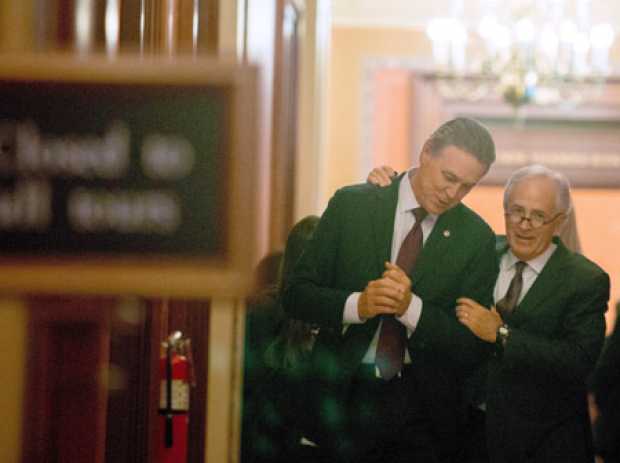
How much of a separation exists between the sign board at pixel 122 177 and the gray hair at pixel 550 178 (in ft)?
2.81

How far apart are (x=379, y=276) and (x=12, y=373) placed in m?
0.73

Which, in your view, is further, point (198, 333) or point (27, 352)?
point (198, 333)

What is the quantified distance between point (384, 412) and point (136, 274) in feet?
2.75

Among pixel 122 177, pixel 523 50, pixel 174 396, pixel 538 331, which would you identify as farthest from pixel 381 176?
pixel 523 50

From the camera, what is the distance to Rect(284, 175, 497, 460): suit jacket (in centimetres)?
175

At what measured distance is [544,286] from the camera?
178 cm

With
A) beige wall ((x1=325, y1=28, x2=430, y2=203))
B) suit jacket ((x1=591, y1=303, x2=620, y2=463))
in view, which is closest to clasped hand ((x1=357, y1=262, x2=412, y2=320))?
suit jacket ((x1=591, y1=303, x2=620, y2=463))

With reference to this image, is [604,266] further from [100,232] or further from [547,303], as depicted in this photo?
[100,232]

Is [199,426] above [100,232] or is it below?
below

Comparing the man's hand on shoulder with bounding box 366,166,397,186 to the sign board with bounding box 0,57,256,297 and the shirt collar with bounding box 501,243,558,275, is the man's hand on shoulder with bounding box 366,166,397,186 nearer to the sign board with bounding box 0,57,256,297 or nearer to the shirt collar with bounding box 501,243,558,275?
the shirt collar with bounding box 501,243,558,275

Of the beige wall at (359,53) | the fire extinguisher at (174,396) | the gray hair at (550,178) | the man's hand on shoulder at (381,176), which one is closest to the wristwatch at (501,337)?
the gray hair at (550,178)

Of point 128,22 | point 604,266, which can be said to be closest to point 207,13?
point 128,22

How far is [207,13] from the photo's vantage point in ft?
6.20

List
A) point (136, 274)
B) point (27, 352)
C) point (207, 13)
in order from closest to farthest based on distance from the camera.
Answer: point (136, 274)
point (27, 352)
point (207, 13)
